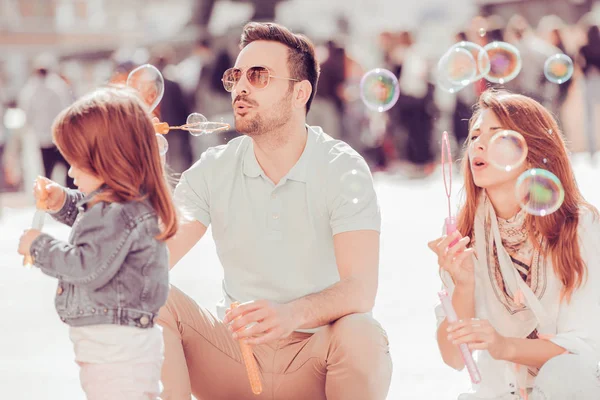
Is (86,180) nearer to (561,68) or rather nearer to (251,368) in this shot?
(251,368)

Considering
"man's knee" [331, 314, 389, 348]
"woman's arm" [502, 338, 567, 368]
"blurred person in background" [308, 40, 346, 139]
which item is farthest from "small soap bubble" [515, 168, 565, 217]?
"blurred person in background" [308, 40, 346, 139]

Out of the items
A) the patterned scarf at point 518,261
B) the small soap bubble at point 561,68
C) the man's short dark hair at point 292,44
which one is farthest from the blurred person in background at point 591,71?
the patterned scarf at point 518,261

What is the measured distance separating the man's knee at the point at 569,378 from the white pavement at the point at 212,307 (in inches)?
36.1

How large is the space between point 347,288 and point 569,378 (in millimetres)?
640

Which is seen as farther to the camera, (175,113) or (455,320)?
(175,113)

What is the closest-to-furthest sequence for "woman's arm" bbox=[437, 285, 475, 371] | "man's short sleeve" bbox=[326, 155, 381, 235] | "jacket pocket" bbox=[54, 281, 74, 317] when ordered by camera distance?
"jacket pocket" bbox=[54, 281, 74, 317], "woman's arm" bbox=[437, 285, 475, 371], "man's short sleeve" bbox=[326, 155, 381, 235]

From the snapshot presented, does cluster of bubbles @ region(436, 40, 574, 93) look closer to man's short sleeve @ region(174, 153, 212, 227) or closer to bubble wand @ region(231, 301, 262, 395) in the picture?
man's short sleeve @ region(174, 153, 212, 227)

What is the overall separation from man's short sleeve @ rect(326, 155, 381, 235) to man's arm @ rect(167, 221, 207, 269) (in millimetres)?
428

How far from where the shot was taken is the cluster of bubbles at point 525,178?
294 cm

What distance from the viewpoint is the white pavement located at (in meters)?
4.00

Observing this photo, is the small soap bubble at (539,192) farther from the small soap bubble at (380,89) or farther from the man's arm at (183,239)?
the small soap bubble at (380,89)

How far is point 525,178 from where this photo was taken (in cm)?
303

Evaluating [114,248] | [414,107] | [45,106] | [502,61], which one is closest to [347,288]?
[114,248]

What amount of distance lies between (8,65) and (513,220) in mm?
28171
